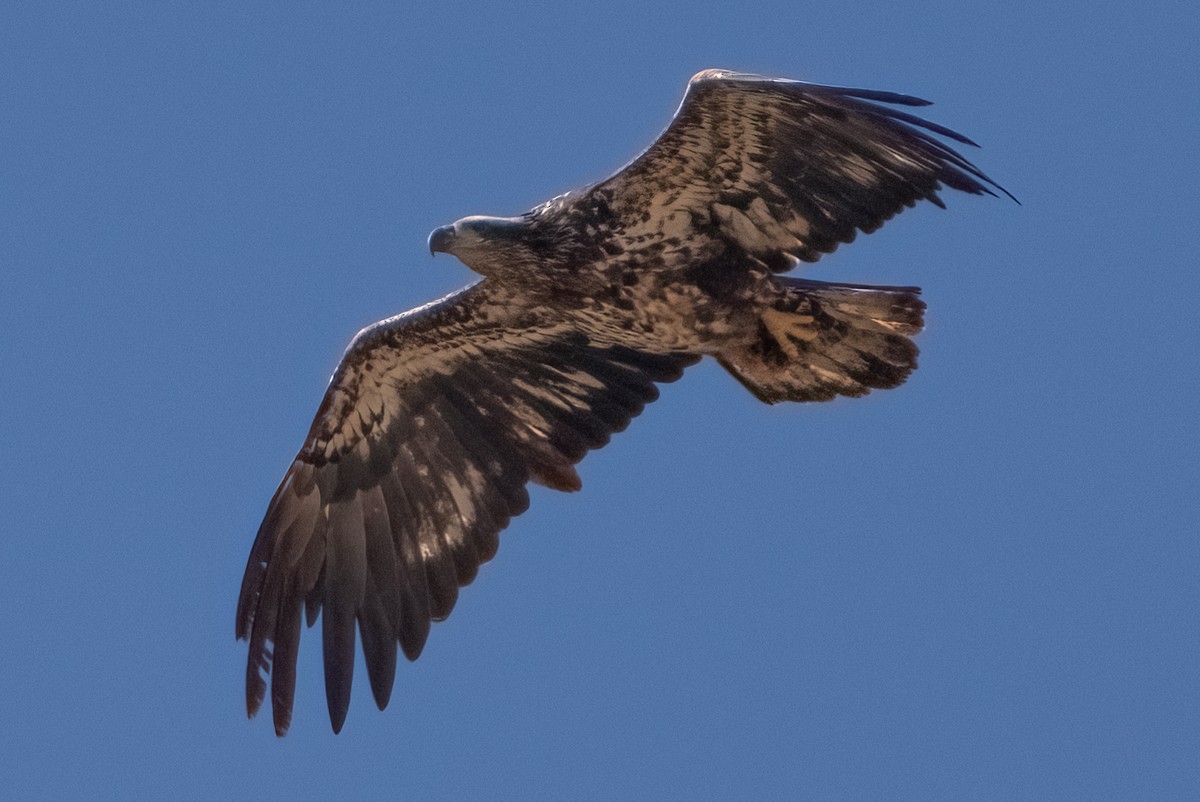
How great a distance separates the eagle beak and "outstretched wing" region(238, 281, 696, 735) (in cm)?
52

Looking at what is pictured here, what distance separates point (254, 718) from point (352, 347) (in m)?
2.30

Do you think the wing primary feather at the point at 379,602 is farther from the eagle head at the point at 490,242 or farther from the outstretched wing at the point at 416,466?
the eagle head at the point at 490,242

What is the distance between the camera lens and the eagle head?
10297 millimetres

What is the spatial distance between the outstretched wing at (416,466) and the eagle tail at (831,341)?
0.77 m

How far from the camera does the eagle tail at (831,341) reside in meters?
10.4

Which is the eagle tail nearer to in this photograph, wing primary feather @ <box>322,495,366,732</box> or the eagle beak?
the eagle beak

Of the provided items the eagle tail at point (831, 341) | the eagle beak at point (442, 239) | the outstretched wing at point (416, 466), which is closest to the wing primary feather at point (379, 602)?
the outstretched wing at point (416, 466)

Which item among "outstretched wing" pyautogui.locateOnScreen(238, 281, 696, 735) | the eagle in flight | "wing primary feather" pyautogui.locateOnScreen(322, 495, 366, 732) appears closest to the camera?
the eagle in flight

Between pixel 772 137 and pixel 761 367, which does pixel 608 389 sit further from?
pixel 772 137

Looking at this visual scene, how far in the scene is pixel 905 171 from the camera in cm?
966

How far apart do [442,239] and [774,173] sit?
6.37 ft

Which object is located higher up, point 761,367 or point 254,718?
point 761,367

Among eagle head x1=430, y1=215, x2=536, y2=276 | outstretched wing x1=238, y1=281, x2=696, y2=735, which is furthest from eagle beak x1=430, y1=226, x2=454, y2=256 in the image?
outstretched wing x1=238, y1=281, x2=696, y2=735

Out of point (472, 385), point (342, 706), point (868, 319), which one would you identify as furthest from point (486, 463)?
point (868, 319)
